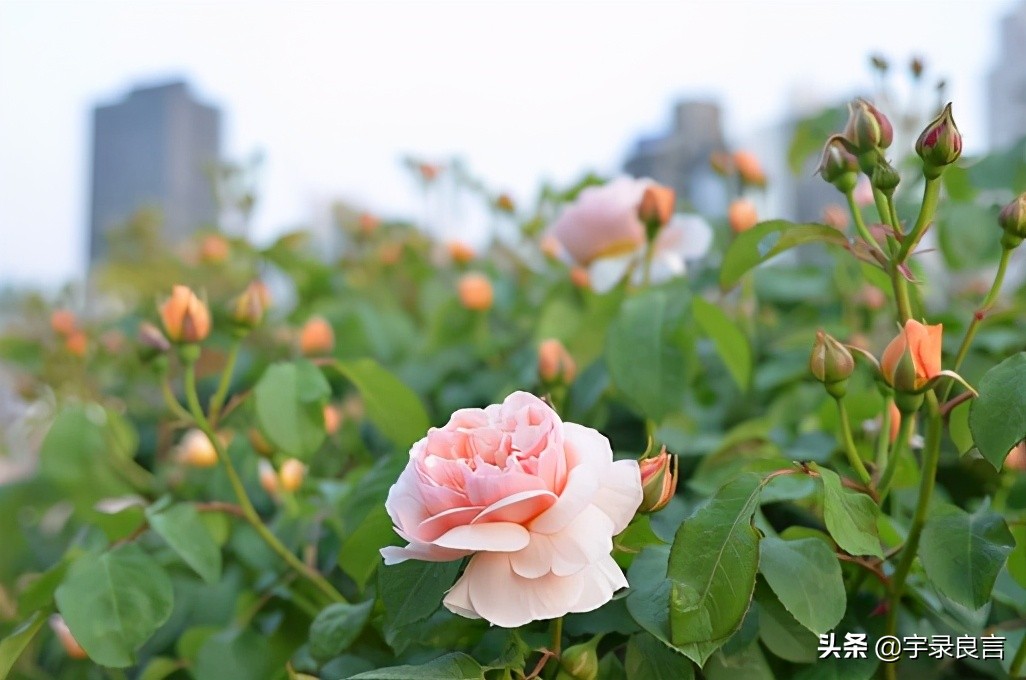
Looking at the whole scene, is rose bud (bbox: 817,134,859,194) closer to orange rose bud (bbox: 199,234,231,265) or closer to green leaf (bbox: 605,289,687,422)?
green leaf (bbox: 605,289,687,422)

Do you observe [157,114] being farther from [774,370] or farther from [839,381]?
[839,381]

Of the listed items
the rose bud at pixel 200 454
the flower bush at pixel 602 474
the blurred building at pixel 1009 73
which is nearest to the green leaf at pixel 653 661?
the flower bush at pixel 602 474

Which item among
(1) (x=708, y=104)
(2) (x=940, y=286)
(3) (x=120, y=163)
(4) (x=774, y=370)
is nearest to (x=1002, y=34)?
(1) (x=708, y=104)

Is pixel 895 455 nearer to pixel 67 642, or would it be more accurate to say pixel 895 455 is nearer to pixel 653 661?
pixel 653 661

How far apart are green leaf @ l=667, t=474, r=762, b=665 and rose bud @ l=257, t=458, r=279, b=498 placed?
35 centimetres

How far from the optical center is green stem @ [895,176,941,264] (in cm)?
30

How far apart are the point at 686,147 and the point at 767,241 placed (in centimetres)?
124

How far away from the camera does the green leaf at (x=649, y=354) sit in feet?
1.52

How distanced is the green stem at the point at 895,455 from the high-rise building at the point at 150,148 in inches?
74.4

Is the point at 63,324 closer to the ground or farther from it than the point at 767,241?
closer to the ground

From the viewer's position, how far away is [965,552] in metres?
0.29

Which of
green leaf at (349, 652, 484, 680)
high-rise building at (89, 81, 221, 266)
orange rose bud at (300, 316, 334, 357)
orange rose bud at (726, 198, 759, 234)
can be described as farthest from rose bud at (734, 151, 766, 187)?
high-rise building at (89, 81, 221, 266)

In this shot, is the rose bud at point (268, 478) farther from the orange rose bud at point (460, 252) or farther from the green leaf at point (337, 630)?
the orange rose bud at point (460, 252)

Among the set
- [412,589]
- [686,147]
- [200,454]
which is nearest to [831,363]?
[412,589]
